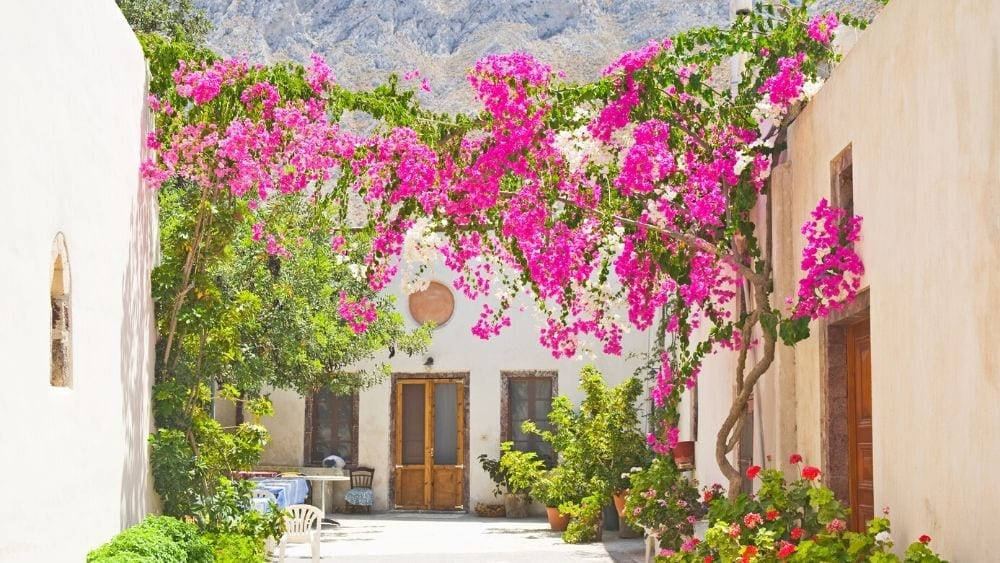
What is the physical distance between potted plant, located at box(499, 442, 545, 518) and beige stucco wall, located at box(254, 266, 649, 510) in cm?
77

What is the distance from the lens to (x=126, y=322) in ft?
30.1

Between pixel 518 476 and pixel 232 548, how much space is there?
9.77m

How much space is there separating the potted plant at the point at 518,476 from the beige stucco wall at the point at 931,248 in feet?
38.2

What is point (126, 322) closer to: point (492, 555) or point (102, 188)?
point (102, 188)

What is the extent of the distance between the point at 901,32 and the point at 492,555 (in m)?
9.22

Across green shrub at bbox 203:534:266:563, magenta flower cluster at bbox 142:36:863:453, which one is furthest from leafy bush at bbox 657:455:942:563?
green shrub at bbox 203:534:266:563

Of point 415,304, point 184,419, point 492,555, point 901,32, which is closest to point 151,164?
point 184,419

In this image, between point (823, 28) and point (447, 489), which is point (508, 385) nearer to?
point (447, 489)

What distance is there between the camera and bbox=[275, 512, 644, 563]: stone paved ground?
567 inches

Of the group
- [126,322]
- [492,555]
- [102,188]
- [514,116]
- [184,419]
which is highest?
[514,116]

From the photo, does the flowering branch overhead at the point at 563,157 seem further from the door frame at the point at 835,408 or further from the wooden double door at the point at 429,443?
the wooden double door at the point at 429,443

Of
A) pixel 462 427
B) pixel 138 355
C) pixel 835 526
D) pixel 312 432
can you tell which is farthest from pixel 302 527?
pixel 312 432

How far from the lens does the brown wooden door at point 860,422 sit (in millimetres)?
7703

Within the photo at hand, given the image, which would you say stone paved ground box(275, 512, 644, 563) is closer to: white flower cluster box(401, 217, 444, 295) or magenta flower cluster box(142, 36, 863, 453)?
white flower cluster box(401, 217, 444, 295)
